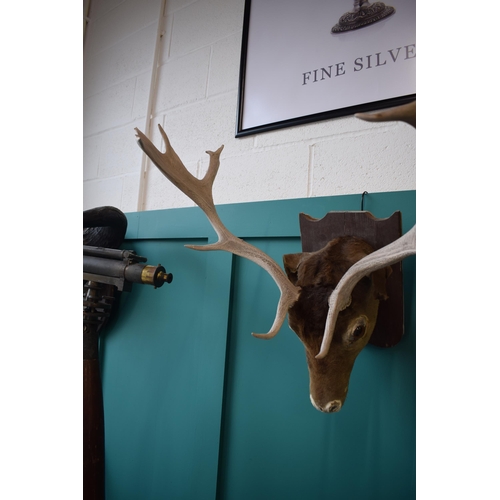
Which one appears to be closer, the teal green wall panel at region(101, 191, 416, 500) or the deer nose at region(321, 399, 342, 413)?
the deer nose at region(321, 399, 342, 413)

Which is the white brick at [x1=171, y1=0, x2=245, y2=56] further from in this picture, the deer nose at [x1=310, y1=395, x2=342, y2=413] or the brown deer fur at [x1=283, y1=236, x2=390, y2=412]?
the deer nose at [x1=310, y1=395, x2=342, y2=413]

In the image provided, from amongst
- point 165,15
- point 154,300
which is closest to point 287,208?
point 154,300

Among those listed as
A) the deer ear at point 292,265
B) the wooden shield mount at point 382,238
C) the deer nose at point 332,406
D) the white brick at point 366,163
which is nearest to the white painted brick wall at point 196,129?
the white brick at point 366,163

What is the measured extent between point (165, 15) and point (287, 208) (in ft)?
3.04

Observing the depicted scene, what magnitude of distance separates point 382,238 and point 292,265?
0.56 feet

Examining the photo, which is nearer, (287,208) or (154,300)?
(287,208)

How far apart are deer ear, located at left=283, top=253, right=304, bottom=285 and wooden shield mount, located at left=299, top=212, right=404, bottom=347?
0.09 meters

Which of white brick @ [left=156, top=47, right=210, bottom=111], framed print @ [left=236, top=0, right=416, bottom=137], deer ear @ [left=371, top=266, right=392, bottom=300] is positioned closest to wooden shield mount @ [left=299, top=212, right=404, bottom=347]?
deer ear @ [left=371, top=266, right=392, bottom=300]

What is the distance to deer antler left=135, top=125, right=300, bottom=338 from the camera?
0.59 meters

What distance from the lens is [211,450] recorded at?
2.92 feet

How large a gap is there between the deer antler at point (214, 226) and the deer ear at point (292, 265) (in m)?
0.05

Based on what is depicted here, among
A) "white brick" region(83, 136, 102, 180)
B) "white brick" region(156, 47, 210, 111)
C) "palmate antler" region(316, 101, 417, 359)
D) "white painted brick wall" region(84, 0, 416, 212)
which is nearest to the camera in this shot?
"palmate antler" region(316, 101, 417, 359)

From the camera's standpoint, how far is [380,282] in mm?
665
